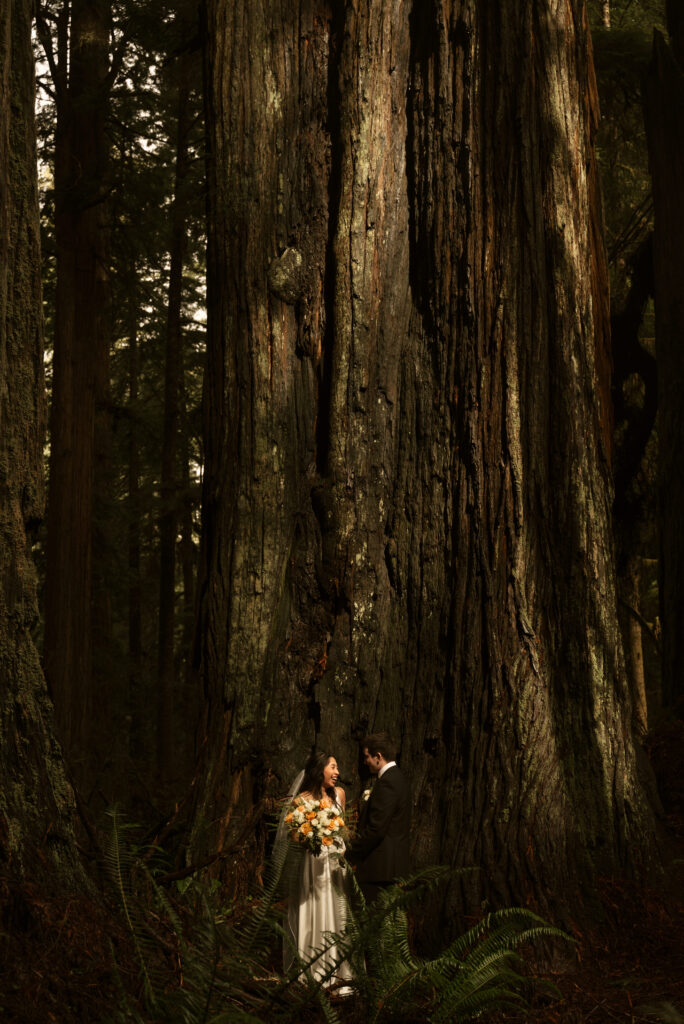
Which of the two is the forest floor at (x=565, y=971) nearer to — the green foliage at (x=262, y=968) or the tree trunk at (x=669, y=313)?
the green foliage at (x=262, y=968)

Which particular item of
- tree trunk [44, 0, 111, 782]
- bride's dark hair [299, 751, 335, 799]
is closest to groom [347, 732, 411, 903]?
bride's dark hair [299, 751, 335, 799]

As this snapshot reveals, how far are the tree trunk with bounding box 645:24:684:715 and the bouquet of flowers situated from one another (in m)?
5.44

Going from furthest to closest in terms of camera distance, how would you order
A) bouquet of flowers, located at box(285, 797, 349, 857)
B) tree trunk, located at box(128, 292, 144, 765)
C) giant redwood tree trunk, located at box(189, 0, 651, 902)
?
tree trunk, located at box(128, 292, 144, 765) → giant redwood tree trunk, located at box(189, 0, 651, 902) → bouquet of flowers, located at box(285, 797, 349, 857)

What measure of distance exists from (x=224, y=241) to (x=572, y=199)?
110 inches

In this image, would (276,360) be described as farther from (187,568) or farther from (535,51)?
(187,568)

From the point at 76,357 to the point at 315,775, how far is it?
9.46m

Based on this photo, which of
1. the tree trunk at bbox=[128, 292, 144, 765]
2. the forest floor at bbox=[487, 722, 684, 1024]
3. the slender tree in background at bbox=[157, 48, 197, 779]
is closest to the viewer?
the forest floor at bbox=[487, 722, 684, 1024]

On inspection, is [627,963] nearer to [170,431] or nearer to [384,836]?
[384,836]

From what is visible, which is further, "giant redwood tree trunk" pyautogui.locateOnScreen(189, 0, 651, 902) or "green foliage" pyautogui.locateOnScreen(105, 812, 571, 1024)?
"giant redwood tree trunk" pyautogui.locateOnScreen(189, 0, 651, 902)

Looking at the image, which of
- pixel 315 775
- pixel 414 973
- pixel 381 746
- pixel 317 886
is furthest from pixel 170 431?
pixel 414 973

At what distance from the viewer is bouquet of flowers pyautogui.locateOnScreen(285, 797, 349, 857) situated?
6801mm

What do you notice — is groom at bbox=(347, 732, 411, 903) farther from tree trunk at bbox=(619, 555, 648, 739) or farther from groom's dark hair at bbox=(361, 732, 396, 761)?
tree trunk at bbox=(619, 555, 648, 739)

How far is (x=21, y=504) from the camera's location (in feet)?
14.9

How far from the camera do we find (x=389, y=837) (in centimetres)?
716
